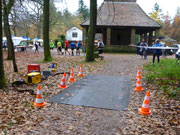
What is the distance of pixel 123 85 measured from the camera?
25.8 feet

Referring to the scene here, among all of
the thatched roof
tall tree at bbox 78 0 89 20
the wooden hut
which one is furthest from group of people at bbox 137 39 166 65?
tall tree at bbox 78 0 89 20

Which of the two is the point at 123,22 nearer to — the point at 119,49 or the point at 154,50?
the point at 119,49

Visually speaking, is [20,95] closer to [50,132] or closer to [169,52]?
[50,132]

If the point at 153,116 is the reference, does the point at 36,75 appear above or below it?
above

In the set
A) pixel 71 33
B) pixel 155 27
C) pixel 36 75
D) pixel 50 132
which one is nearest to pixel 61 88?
pixel 36 75

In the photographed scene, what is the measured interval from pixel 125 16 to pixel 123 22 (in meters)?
1.83

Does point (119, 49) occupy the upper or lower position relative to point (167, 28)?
lower

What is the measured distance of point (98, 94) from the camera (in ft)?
21.7

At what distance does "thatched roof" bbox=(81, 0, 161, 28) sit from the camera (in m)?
Answer: 27.6

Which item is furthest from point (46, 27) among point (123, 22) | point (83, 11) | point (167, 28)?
point (83, 11)

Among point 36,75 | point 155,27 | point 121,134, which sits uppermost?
point 155,27

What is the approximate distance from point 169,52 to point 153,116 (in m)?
24.4

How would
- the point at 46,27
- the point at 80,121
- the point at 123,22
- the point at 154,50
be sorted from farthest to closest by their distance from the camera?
the point at 123,22
the point at 46,27
the point at 154,50
the point at 80,121

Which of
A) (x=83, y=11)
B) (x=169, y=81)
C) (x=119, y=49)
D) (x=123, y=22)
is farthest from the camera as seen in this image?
(x=83, y=11)
